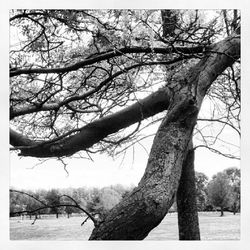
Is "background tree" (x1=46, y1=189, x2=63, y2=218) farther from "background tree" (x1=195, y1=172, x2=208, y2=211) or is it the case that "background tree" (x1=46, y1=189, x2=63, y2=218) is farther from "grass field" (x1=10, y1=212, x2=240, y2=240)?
"background tree" (x1=195, y1=172, x2=208, y2=211)

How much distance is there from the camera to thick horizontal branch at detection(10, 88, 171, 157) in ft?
5.45

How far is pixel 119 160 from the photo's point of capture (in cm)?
164

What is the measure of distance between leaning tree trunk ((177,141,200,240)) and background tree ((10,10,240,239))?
3 centimetres

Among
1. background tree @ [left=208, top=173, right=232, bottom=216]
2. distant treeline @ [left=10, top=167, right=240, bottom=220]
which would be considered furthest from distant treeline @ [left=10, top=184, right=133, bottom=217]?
background tree @ [left=208, top=173, right=232, bottom=216]

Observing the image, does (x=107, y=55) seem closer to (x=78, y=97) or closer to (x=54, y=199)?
(x=78, y=97)

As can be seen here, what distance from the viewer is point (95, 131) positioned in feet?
5.59

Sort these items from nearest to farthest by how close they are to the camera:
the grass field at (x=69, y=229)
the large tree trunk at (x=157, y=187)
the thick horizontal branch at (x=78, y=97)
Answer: the large tree trunk at (x=157, y=187) < the grass field at (x=69, y=229) < the thick horizontal branch at (x=78, y=97)

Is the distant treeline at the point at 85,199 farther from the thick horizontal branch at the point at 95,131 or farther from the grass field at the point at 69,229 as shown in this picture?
the thick horizontal branch at the point at 95,131

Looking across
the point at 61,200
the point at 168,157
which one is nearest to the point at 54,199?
the point at 61,200

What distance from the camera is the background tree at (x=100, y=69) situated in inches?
65.3

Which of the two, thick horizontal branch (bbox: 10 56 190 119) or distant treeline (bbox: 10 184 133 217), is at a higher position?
thick horizontal branch (bbox: 10 56 190 119)

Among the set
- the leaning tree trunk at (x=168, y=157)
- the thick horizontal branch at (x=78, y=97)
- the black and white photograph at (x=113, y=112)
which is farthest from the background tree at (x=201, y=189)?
the thick horizontal branch at (x=78, y=97)

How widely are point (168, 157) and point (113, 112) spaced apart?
1.42ft
